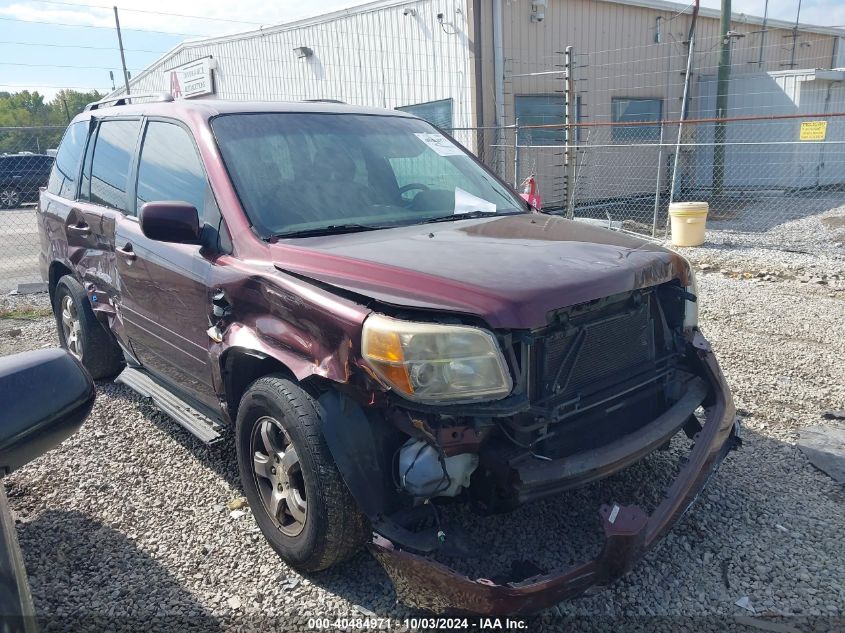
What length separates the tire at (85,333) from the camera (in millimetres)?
4570

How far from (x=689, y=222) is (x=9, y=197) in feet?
62.7

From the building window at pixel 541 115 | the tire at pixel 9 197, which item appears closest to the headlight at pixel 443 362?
the building window at pixel 541 115

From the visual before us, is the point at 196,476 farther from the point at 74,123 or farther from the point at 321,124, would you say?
the point at 74,123

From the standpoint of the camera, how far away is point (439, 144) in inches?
159

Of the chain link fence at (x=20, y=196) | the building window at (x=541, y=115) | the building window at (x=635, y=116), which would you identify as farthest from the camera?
the building window at (x=635, y=116)

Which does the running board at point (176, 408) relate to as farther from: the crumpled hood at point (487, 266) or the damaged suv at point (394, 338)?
the crumpled hood at point (487, 266)

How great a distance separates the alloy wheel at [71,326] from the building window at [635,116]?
44.5ft

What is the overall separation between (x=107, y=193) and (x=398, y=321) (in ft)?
9.37

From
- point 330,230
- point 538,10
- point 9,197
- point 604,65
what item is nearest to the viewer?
point 330,230

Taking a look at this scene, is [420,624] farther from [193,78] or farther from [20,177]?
[193,78]

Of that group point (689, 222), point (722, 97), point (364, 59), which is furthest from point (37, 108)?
point (689, 222)

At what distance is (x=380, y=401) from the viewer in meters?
2.32

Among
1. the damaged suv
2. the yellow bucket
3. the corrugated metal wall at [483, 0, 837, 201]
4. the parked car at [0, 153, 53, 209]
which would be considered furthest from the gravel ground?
the parked car at [0, 153, 53, 209]

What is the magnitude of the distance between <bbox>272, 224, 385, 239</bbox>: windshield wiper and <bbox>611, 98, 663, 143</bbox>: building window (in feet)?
45.9
